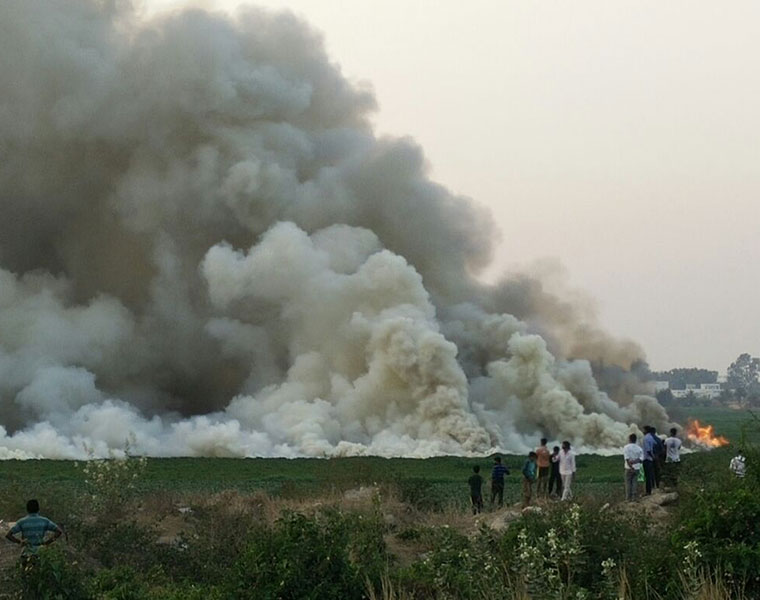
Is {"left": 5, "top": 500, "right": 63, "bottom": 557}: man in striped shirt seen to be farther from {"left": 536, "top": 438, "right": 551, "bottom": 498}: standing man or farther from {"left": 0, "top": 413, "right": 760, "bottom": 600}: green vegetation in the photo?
{"left": 536, "top": 438, "right": 551, "bottom": 498}: standing man

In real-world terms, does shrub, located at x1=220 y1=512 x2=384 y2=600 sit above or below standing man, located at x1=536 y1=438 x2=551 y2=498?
below

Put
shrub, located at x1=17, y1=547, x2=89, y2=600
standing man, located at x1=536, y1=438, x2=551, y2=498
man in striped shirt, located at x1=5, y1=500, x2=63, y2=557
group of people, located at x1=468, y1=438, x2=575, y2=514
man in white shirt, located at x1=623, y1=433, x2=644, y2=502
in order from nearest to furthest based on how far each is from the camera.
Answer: shrub, located at x1=17, y1=547, x2=89, y2=600
man in striped shirt, located at x1=5, y1=500, x2=63, y2=557
man in white shirt, located at x1=623, y1=433, x2=644, y2=502
group of people, located at x1=468, y1=438, x2=575, y2=514
standing man, located at x1=536, y1=438, x2=551, y2=498

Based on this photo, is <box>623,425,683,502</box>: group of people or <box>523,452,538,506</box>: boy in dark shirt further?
<box>523,452,538,506</box>: boy in dark shirt

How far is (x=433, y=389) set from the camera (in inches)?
2239

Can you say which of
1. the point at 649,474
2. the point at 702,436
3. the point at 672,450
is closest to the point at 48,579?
the point at 649,474

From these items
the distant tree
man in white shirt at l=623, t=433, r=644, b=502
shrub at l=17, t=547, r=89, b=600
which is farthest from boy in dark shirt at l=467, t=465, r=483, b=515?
the distant tree

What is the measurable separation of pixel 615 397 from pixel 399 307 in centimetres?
1694

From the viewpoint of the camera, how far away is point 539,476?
87.8 ft

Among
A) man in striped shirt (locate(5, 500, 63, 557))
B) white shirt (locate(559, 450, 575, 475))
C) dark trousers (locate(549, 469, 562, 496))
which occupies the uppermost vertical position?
white shirt (locate(559, 450, 575, 475))

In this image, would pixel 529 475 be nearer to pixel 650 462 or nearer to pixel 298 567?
pixel 650 462

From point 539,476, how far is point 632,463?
3027 mm

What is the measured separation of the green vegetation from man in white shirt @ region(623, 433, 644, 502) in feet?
1.25

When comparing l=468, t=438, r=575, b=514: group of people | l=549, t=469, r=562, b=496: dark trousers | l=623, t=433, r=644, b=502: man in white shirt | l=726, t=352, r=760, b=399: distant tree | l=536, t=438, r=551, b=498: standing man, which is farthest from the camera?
l=726, t=352, r=760, b=399: distant tree

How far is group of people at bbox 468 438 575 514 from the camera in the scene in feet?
81.3
